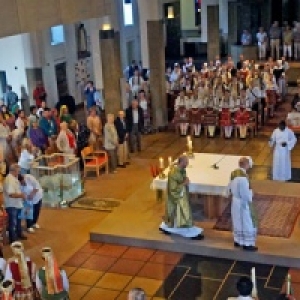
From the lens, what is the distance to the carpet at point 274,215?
973 cm

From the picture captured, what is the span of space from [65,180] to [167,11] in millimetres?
16819

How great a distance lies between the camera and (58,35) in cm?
2028

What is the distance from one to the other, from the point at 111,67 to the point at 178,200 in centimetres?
583

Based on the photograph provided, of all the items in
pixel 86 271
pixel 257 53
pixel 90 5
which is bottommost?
pixel 86 271

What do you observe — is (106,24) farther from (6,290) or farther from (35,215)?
(6,290)

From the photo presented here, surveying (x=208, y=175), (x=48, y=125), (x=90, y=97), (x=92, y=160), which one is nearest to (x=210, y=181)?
(x=208, y=175)

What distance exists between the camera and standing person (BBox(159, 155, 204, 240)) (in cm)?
927

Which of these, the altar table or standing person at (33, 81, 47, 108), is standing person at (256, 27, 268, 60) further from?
the altar table

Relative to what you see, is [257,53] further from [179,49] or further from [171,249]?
[171,249]

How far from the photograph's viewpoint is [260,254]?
29.7 feet

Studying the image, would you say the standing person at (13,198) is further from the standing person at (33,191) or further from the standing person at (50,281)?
the standing person at (50,281)

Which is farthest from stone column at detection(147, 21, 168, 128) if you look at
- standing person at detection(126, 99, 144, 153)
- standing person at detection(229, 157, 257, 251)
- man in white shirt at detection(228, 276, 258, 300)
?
man in white shirt at detection(228, 276, 258, 300)

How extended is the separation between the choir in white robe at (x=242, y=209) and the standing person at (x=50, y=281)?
2983 millimetres


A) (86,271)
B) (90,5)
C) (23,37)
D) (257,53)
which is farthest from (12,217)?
(257,53)
